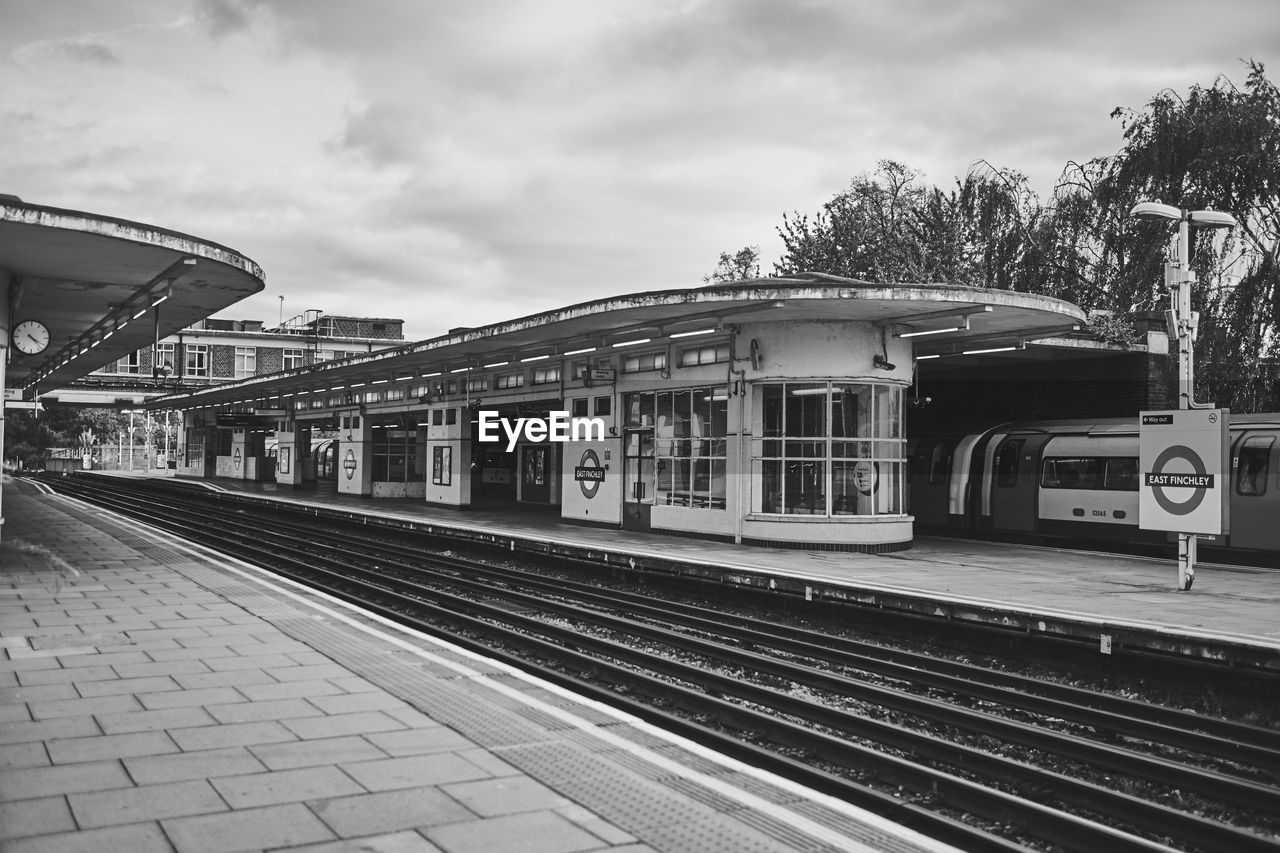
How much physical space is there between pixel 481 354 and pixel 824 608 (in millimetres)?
14476

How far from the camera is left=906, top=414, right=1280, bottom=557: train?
16.7 meters

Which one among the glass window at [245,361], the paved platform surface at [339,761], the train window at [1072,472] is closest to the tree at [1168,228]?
the train window at [1072,472]

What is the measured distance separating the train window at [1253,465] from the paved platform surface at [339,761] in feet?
45.2

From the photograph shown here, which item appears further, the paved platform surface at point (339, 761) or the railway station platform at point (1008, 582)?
the railway station platform at point (1008, 582)

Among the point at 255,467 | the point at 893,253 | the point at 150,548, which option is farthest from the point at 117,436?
the point at 150,548

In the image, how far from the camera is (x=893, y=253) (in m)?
40.4

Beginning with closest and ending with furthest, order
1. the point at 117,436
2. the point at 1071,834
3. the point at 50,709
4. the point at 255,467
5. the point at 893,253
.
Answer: the point at 1071,834, the point at 50,709, the point at 893,253, the point at 255,467, the point at 117,436

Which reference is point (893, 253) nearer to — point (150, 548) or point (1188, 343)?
point (1188, 343)

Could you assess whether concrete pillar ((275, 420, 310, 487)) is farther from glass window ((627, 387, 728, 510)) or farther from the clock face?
the clock face

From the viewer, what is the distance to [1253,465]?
54.3 ft

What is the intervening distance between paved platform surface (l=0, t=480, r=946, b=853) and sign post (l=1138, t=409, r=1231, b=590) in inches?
385

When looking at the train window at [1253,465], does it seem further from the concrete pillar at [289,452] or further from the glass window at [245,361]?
the glass window at [245,361]

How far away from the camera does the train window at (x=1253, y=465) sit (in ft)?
53.8

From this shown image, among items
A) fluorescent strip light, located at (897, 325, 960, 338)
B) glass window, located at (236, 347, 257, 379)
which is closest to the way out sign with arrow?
fluorescent strip light, located at (897, 325, 960, 338)
